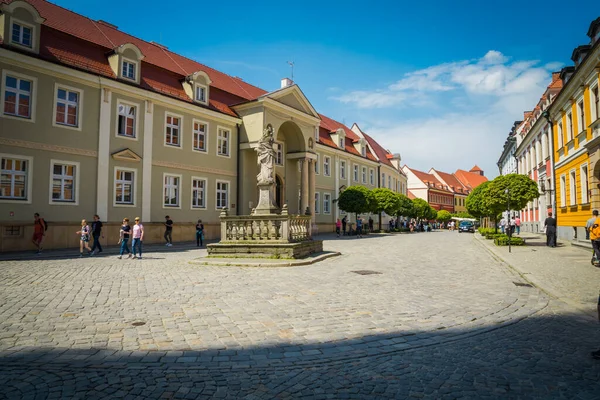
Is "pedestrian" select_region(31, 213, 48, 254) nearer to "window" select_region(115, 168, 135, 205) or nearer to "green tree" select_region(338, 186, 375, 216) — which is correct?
"window" select_region(115, 168, 135, 205)

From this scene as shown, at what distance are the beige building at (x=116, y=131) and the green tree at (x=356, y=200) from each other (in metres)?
5.12

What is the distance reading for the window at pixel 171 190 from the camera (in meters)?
24.0

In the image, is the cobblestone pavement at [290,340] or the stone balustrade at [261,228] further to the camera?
the stone balustrade at [261,228]

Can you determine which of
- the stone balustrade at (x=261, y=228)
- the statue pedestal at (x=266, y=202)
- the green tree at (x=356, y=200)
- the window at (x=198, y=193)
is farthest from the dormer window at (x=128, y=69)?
the green tree at (x=356, y=200)

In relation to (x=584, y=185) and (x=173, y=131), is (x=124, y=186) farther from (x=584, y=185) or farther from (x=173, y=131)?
(x=584, y=185)

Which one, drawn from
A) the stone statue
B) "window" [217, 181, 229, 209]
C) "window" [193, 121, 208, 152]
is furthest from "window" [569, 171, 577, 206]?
"window" [193, 121, 208, 152]

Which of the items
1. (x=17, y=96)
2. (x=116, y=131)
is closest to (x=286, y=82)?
(x=116, y=131)

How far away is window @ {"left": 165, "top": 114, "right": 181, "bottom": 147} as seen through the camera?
24.3 metres

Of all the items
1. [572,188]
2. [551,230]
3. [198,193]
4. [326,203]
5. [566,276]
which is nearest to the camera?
[566,276]

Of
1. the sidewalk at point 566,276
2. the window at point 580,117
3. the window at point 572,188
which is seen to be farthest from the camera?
the window at point 572,188

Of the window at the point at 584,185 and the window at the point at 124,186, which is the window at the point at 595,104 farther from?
the window at the point at 124,186

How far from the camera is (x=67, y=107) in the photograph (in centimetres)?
1958

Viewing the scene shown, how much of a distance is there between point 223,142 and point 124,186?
826 centimetres

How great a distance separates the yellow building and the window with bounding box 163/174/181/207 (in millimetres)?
21892
